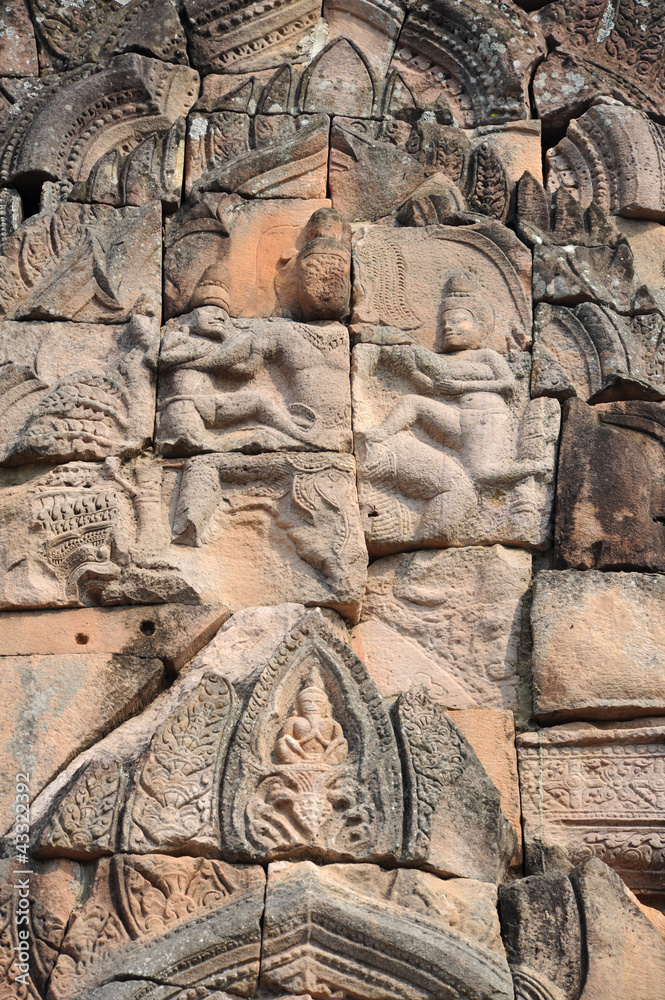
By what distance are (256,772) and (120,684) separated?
813mm

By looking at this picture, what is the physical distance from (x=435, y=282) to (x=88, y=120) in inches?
86.5

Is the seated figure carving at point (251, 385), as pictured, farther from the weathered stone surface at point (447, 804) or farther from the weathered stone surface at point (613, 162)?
the weathered stone surface at point (613, 162)

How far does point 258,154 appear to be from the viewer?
24.7ft

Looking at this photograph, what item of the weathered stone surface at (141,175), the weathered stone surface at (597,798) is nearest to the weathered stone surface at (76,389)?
the weathered stone surface at (141,175)

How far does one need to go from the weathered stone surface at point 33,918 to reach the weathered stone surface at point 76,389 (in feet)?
6.66

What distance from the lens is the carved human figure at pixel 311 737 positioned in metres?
5.77

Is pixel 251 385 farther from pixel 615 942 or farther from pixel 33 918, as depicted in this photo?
pixel 615 942

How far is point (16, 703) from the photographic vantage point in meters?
6.12

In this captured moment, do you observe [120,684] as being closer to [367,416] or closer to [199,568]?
[199,568]

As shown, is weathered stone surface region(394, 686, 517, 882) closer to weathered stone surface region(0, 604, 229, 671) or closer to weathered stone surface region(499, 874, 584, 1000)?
weathered stone surface region(499, 874, 584, 1000)

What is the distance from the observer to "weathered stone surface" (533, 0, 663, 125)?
808 cm

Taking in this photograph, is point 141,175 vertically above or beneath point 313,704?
above

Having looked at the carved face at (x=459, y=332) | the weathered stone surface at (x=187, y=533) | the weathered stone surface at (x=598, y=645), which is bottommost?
the weathered stone surface at (x=598, y=645)

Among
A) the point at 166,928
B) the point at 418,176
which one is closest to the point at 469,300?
the point at 418,176
